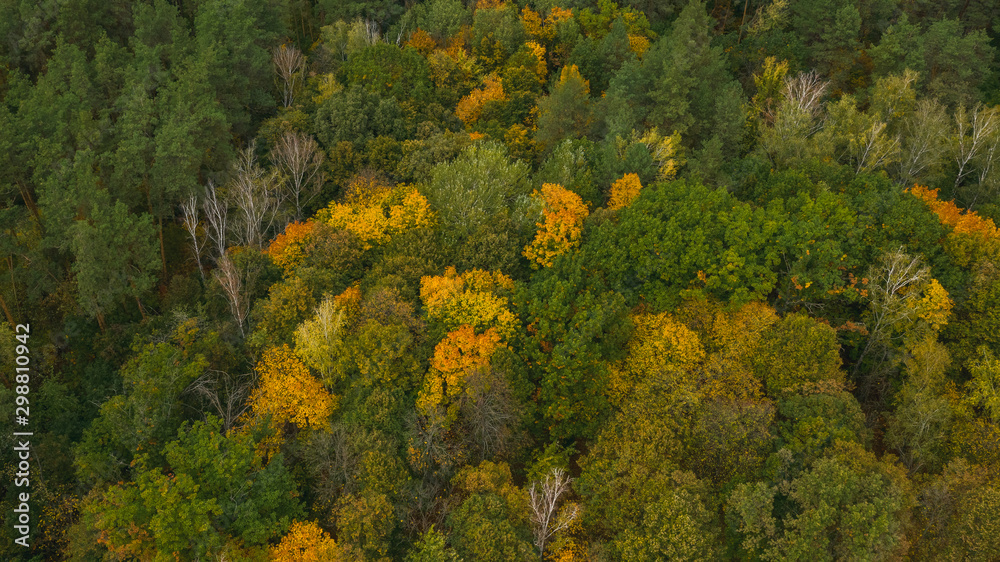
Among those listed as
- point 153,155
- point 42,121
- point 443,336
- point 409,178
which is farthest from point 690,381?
point 42,121

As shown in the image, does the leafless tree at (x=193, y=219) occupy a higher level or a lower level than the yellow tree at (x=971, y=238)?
lower

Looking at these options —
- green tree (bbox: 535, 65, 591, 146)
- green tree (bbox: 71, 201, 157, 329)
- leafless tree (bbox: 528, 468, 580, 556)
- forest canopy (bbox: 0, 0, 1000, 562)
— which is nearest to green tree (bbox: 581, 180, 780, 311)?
forest canopy (bbox: 0, 0, 1000, 562)

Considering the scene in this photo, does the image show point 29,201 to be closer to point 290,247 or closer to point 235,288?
point 235,288

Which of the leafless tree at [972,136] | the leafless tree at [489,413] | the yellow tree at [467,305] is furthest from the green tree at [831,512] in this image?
the leafless tree at [972,136]

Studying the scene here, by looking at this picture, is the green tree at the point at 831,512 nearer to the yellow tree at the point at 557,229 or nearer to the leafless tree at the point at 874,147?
the yellow tree at the point at 557,229

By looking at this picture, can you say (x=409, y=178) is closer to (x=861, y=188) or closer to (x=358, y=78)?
(x=358, y=78)

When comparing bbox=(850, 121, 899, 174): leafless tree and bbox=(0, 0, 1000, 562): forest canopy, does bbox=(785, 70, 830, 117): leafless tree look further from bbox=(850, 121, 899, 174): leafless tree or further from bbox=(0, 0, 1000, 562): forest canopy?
bbox=(850, 121, 899, 174): leafless tree

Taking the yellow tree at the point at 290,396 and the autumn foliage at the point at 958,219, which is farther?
the autumn foliage at the point at 958,219
